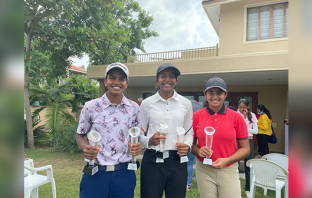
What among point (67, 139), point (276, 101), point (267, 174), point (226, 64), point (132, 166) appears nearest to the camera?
point (132, 166)

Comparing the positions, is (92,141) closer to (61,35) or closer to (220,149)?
(220,149)

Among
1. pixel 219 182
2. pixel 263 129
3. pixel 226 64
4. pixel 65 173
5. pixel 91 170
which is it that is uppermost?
pixel 226 64

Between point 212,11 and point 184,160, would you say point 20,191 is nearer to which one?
point 184,160

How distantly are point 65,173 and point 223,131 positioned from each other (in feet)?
16.9

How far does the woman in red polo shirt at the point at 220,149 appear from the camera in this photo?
2.02 metres

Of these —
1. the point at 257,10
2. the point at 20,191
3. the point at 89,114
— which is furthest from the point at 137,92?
the point at 20,191

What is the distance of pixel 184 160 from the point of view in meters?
2.03

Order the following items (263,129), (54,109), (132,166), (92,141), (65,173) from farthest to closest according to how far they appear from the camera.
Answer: (54,109) < (263,129) < (65,173) < (132,166) < (92,141)

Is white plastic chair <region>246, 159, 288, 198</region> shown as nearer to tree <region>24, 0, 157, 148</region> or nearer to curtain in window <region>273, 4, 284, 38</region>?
curtain in window <region>273, 4, 284, 38</region>

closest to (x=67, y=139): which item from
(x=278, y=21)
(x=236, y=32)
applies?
(x=236, y=32)

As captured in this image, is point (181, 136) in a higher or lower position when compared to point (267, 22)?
lower

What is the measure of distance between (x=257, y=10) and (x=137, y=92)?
790 cm

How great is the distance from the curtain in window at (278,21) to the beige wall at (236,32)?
17.1 inches

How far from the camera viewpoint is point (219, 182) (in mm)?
2045
